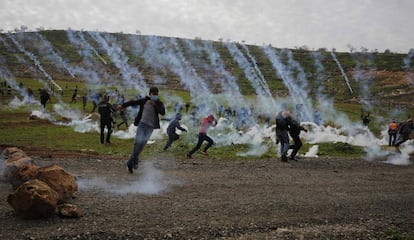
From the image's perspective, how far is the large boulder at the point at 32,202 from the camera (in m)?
6.20

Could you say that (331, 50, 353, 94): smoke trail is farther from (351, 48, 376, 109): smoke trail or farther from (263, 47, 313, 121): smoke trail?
(263, 47, 313, 121): smoke trail

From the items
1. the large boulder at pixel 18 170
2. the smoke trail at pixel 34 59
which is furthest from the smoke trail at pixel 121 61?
the large boulder at pixel 18 170

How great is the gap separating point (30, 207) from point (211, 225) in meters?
2.92

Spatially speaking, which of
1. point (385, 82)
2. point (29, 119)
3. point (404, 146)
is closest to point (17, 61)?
point (29, 119)

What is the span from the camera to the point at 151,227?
6375 mm

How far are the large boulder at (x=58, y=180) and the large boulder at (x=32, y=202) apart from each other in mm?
774

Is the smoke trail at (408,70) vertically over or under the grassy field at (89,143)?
over

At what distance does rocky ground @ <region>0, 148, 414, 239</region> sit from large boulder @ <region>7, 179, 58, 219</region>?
0.14m

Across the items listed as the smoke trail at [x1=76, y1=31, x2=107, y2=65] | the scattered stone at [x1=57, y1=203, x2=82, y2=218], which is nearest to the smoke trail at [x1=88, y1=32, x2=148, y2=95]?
the smoke trail at [x1=76, y1=31, x2=107, y2=65]

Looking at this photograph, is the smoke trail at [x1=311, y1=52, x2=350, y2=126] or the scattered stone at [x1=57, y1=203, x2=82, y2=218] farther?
the smoke trail at [x1=311, y1=52, x2=350, y2=126]

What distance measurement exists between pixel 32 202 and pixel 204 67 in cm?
7470

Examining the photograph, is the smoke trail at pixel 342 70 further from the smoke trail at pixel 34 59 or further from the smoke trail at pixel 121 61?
the smoke trail at pixel 34 59

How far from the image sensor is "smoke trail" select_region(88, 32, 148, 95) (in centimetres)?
6801

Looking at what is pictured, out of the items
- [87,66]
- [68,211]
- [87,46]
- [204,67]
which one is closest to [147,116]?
[68,211]
